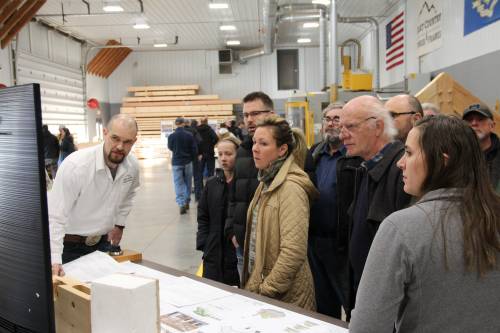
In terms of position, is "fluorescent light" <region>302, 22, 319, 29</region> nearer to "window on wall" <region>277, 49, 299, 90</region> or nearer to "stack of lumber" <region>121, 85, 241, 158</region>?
"window on wall" <region>277, 49, 299, 90</region>

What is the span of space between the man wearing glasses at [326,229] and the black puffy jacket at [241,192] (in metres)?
0.42

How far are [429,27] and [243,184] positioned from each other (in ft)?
28.4

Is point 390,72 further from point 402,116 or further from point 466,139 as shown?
point 466,139

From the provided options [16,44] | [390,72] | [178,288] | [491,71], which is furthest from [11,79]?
[178,288]

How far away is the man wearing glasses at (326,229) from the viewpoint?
2.76 m

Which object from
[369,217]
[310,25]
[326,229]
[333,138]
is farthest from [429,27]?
[369,217]

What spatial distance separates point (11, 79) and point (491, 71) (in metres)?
11.9

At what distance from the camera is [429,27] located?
32.2 feet

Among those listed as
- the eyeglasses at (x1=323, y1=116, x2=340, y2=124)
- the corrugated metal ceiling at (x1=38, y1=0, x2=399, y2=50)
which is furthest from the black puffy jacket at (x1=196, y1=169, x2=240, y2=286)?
the corrugated metal ceiling at (x1=38, y1=0, x2=399, y2=50)

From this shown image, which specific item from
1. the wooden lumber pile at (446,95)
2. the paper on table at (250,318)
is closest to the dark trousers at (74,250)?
the paper on table at (250,318)

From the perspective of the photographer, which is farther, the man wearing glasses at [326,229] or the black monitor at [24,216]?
the man wearing glasses at [326,229]

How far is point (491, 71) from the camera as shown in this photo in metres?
7.08

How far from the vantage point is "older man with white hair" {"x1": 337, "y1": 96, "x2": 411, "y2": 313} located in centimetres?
185

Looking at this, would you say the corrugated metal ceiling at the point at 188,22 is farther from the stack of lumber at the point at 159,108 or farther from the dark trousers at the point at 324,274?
the dark trousers at the point at 324,274
